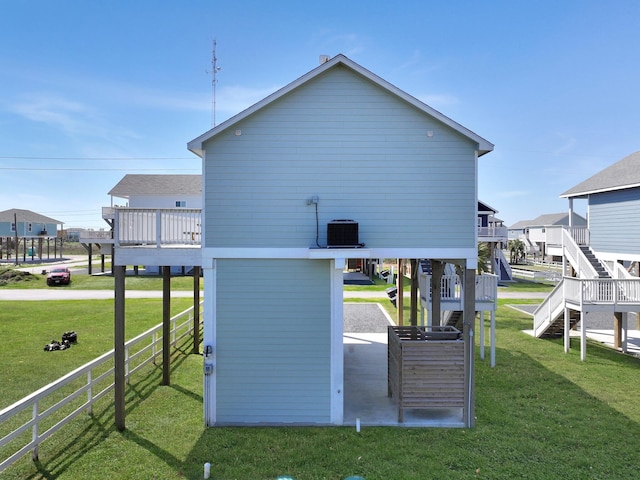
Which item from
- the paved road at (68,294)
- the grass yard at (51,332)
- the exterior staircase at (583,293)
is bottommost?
the grass yard at (51,332)

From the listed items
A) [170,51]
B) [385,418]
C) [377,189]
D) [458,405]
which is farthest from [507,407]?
[170,51]

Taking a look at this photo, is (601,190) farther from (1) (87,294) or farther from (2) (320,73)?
(1) (87,294)

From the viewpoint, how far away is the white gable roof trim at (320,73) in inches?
280

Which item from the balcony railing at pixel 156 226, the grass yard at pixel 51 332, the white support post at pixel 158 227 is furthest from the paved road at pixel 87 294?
the white support post at pixel 158 227

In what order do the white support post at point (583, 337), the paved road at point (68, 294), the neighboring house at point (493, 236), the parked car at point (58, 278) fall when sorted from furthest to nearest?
the parked car at point (58, 278)
the paved road at point (68, 294)
the neighboring house at point (493, 236)
the white support post at point (583, 337)

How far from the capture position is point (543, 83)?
622 inches

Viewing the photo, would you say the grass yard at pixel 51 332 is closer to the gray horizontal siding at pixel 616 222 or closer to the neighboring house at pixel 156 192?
the neighboring house at pixel 156 192

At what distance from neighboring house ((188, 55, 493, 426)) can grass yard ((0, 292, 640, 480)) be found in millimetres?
950

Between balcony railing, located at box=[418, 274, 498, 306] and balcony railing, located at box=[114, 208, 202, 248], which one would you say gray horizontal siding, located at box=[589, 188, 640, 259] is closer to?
balcony railing, located at box=[418, 274, 498, 306]

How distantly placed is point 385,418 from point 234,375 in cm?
325

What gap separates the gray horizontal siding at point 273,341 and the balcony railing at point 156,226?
1.14m

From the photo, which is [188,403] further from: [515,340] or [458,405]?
[515,340]

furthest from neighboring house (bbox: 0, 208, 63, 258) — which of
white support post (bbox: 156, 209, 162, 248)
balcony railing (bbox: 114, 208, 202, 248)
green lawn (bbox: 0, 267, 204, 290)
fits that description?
white support post (bbox: 156, 209, 162, 248)

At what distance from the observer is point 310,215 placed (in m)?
7.34
